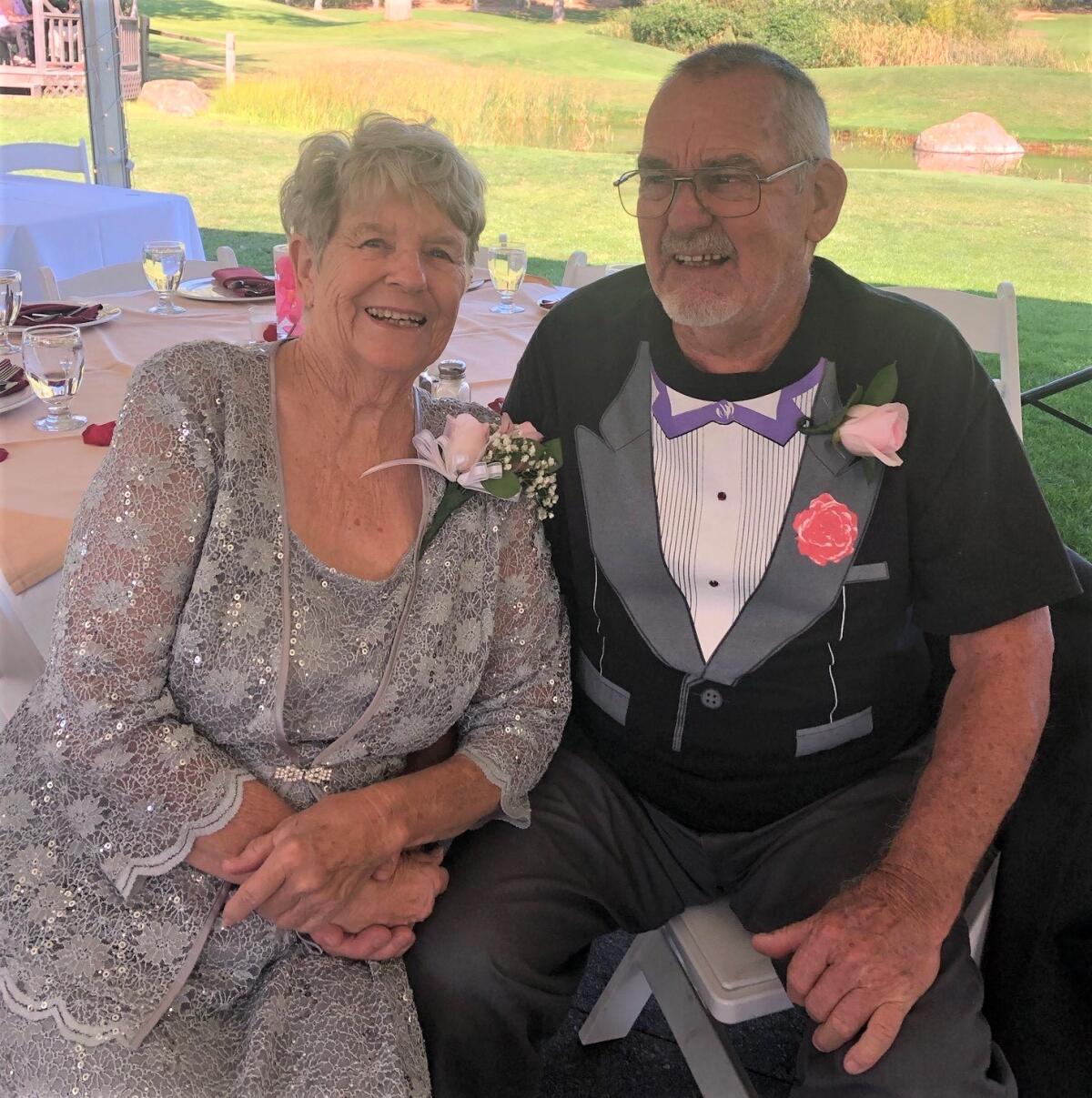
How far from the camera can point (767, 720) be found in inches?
64.7

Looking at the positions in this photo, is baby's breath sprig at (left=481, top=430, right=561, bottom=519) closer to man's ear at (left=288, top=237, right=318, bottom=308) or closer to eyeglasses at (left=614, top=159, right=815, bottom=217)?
man's ear at (left=288, top=237, right=318, bottom=308)

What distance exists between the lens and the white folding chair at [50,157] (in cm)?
496

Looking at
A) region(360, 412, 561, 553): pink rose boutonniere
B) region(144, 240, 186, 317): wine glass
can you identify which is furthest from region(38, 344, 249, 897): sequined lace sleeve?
region(144, 240, 186, 317): wine glass

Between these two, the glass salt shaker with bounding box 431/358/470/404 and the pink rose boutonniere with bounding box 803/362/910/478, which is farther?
the glass salt shaker with bounding box 431/358/470/404

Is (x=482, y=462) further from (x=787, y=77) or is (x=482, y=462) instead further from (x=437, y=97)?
(x=437, y=97)

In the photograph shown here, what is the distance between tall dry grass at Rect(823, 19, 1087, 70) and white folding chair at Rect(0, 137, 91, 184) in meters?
8.92

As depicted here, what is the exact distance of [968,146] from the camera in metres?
13.3

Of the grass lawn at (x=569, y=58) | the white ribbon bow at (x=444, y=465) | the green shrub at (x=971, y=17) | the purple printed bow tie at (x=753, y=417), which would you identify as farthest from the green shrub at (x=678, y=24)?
the white ribbon bow at (x=444, y=465)

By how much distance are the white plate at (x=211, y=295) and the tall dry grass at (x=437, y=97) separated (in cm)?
1000

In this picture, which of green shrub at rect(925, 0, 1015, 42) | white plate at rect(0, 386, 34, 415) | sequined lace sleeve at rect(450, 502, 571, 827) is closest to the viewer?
sequined lace sleeve at rect(450, 502, 571, 827)

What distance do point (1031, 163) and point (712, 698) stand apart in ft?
45.2

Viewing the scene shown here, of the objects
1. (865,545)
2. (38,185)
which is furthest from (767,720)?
(38,185)

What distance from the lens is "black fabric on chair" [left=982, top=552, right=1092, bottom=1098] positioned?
150 cm

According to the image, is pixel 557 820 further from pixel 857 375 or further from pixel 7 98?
pixel 7 98
